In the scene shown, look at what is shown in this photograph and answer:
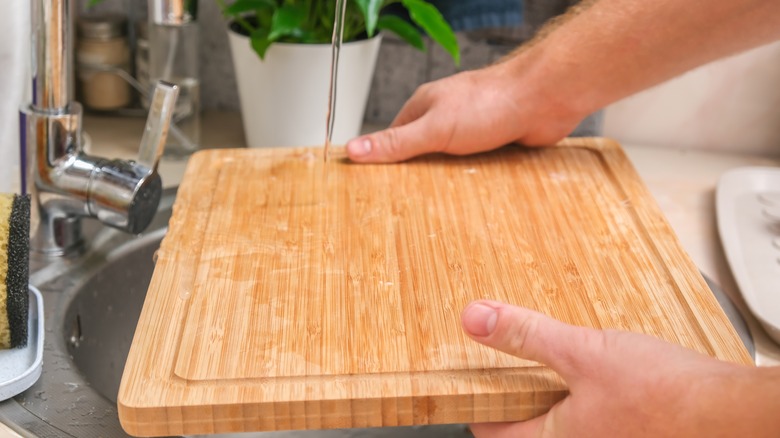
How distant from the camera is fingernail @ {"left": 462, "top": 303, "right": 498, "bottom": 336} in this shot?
635 millimetres

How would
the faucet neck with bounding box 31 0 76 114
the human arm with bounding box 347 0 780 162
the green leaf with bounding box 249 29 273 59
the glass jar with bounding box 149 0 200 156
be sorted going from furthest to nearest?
the glass jar with bounding box 149 0 200 156, the green leaf with bounding box 249 29 273 59, the human arm with bounding box 347 0 780 162, the faucet neck with bounding box 31 0 76 114

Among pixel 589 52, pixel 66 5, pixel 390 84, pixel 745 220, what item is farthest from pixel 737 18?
pixel 66 5

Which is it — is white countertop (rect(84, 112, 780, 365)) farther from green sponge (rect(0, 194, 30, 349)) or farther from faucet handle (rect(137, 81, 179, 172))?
green sponge (rect(0, 194, 30, 349))

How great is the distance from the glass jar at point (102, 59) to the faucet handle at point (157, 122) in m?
0.34

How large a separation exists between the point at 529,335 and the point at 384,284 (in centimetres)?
16

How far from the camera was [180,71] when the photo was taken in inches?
46.3

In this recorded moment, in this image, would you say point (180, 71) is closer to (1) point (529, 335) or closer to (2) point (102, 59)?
(2) point (102, 59)

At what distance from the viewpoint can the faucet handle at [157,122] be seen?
2.85ft

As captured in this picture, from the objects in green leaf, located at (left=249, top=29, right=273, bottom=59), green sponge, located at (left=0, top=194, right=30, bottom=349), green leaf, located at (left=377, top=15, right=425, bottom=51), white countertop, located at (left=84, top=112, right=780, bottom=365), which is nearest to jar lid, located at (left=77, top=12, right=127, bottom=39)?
white countertop, located at (left=84, top=112, right=780, bottom=365)

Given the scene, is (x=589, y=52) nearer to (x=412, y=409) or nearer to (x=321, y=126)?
(x=321, y=126)

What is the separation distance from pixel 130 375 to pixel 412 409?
195 mm

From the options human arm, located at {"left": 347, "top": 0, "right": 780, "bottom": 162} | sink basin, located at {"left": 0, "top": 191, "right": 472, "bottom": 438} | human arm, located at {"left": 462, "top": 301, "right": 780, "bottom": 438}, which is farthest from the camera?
human arm, located at {"left": 347, "top": 0, "right": 780, "bottom": 162}

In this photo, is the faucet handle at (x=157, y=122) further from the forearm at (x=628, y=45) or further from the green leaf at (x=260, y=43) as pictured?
the forearm at (x=628, y=45)

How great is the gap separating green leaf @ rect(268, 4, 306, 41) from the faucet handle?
0.17 meters
